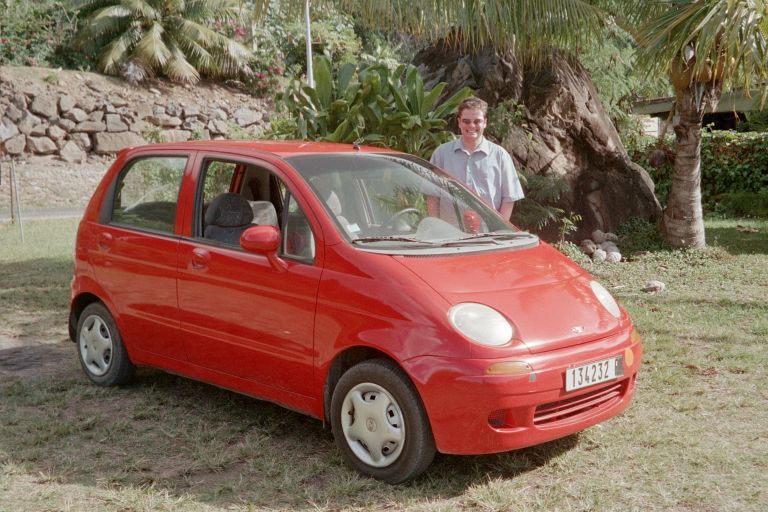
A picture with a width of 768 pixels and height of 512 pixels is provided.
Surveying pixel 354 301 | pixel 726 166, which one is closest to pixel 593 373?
pixel 354 301

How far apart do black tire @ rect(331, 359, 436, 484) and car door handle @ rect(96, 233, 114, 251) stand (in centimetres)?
217

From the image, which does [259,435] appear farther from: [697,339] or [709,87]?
[709,87]

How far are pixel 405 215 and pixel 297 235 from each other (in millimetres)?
622

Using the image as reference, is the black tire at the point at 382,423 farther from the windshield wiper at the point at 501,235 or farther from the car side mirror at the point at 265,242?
the windshield wiper at the point at 501,235

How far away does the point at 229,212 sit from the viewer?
16.9 feet

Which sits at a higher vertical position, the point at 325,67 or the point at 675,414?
the point at 325,67

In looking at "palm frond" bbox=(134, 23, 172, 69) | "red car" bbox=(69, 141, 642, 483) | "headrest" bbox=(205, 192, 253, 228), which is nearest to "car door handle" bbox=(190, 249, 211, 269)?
"red car" bbox=(69, 141, 642, 483)

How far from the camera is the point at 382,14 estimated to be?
29.9 ft

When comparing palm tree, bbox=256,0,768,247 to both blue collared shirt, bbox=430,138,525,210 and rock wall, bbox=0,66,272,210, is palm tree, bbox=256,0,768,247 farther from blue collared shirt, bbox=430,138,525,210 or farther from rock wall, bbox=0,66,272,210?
rock wall, bbox=0,66,272,210

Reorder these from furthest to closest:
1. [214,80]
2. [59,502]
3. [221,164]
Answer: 1. [214,80]
2. [221,164]
3. [59,502]

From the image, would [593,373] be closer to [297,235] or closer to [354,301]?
[354,301]

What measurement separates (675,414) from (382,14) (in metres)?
5.49

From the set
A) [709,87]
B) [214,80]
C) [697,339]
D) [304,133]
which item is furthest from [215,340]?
→ [214,80]

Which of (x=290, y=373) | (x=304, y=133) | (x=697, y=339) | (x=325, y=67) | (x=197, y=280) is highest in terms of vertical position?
(x=325, y=67)
